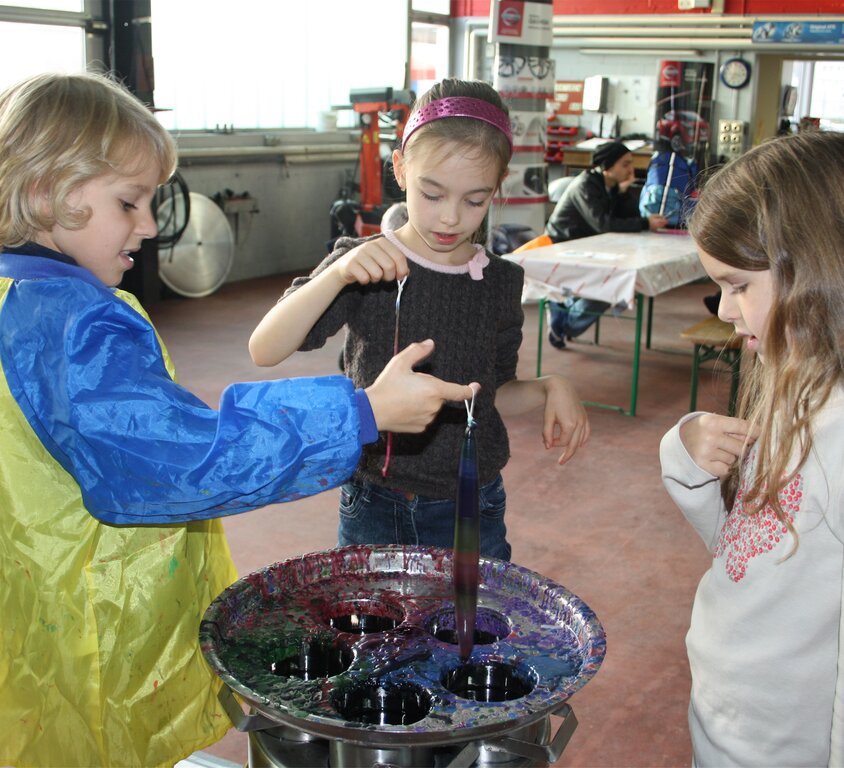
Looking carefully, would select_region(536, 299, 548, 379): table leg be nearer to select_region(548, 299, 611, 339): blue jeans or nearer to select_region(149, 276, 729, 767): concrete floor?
select_region(149, 276, 729, 767): concrete floor

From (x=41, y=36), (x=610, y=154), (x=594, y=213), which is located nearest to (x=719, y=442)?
(x=594, y=213)

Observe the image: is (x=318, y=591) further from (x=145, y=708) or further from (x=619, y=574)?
(x=619, y=574)

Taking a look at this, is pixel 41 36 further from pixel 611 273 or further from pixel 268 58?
pixel 611 273

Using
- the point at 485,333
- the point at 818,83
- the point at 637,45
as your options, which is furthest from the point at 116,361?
the point at 818,83

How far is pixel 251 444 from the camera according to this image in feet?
3.55

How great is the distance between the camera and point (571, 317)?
19.8ft

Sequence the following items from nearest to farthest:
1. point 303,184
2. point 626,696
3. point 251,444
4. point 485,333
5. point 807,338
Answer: point 251,444 < point 807,338 < point 485,333 < point 626,696 < point 303,184

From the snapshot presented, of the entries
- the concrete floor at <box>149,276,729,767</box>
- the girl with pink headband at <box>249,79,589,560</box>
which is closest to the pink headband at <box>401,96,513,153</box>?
the girl with pink headband at <box>249,79,589,560</box>

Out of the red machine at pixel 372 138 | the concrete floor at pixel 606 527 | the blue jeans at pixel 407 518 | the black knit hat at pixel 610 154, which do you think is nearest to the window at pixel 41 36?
the concrete floor at pixel 606 527

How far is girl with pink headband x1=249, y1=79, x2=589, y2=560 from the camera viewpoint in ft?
5.29

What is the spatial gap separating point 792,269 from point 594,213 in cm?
495

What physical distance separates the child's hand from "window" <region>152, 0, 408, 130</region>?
6064 millimetres

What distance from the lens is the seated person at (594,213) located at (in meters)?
6.00

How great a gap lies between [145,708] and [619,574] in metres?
2.14
